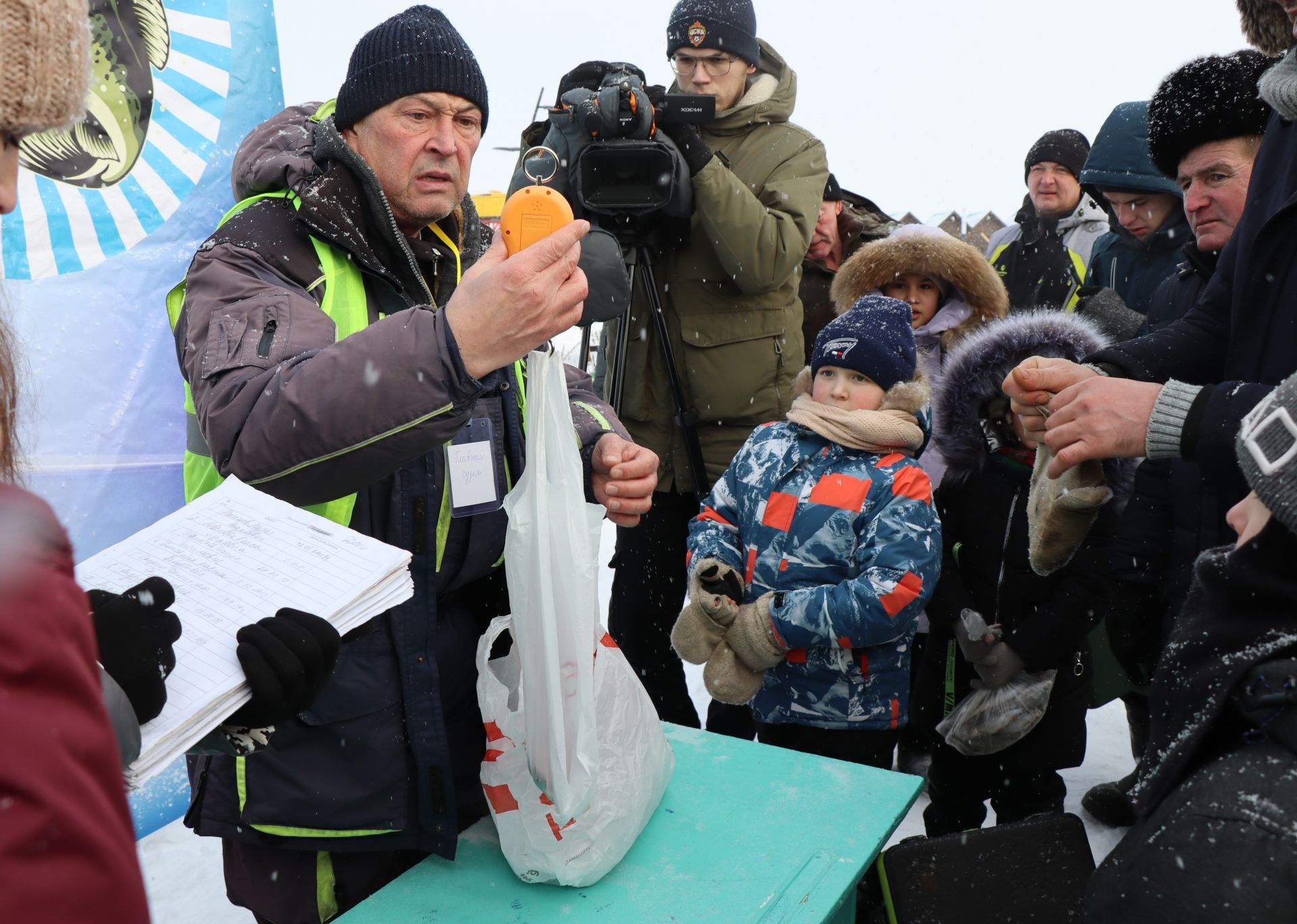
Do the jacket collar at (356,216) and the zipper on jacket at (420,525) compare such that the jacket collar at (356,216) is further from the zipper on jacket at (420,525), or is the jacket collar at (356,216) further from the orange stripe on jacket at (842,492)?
the orange stripe on jacket at (842,492)

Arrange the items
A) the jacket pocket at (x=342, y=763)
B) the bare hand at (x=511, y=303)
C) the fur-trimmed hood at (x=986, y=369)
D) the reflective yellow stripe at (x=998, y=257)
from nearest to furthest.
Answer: the bare hand at (x=511, y=303), the jacket pocket at (x=342, y=763), the fur-trimmed hood at (x=986, y=369), the reflective yellow stripe at (x=998, y=257)

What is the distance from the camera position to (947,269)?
3023 mm

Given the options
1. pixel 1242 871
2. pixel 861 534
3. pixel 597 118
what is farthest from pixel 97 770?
pixel 597 118

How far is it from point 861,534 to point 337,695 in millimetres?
1278

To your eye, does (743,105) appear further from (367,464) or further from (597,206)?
(367,464)

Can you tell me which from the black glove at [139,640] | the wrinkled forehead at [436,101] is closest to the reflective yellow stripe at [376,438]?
the black glove at [139,640]

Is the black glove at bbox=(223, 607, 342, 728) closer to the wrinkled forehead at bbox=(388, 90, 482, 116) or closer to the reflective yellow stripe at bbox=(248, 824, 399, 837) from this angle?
the reflective yellow stripe at bbox=(248, 824, 399, 837)

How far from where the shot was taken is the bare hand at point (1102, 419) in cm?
146

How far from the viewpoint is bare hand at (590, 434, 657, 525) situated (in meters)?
1.59

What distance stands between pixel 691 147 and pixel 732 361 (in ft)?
2.00

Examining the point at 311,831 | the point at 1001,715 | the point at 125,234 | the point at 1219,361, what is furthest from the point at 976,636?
the point at 125,234

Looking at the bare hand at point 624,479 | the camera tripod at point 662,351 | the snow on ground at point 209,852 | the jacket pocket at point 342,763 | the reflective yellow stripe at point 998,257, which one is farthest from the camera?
the reflective yellow stripe at point 998,257

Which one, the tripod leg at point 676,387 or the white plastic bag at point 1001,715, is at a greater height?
the tripod leg at point 676,387

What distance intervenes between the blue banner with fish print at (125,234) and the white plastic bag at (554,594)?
5.51 ft
